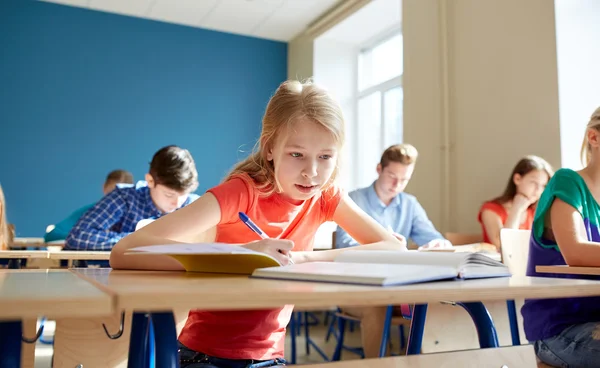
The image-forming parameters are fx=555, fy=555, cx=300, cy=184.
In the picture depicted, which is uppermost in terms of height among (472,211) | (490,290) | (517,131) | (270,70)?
(270,70)

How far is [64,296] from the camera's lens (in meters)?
0.50

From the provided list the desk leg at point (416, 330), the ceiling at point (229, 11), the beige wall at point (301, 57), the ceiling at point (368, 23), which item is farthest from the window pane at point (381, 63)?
the desk leg at point (416, 330)

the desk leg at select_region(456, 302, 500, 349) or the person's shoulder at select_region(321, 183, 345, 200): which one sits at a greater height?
the person's shoulder at select_region(321, 183, 345, 200)

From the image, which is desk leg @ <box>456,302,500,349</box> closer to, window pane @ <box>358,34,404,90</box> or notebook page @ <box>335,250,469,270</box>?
notebook page @ <box>335,250,469,270</box>

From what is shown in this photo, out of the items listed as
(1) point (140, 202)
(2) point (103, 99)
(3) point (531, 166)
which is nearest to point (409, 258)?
(1) point (140, 202)

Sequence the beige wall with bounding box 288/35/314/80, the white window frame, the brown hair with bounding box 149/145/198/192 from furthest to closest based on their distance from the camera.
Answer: the beige wall with bounding box 288/35/314/80 < the white window frame < the brown hair with bounding box 149/145/198/192

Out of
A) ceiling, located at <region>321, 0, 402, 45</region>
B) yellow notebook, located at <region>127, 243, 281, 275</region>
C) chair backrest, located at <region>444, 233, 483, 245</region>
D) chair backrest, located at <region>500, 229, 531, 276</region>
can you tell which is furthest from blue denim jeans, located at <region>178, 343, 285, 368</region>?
ceiling, located at <region>321, 0, 402, 45</region>

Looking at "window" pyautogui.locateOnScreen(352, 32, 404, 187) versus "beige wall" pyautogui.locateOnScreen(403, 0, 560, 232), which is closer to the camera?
"beige wall" pyautogui.locateOnScreen(403, 0, 560, 232)

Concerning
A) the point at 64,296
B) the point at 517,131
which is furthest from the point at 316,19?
the point at 64,296

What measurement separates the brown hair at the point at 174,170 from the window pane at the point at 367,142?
11.2 feet

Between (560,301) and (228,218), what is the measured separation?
0.86 m

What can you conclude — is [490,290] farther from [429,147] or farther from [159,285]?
[429,147]

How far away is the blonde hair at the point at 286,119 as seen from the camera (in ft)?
3.91

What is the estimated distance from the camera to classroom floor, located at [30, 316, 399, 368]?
321cm
